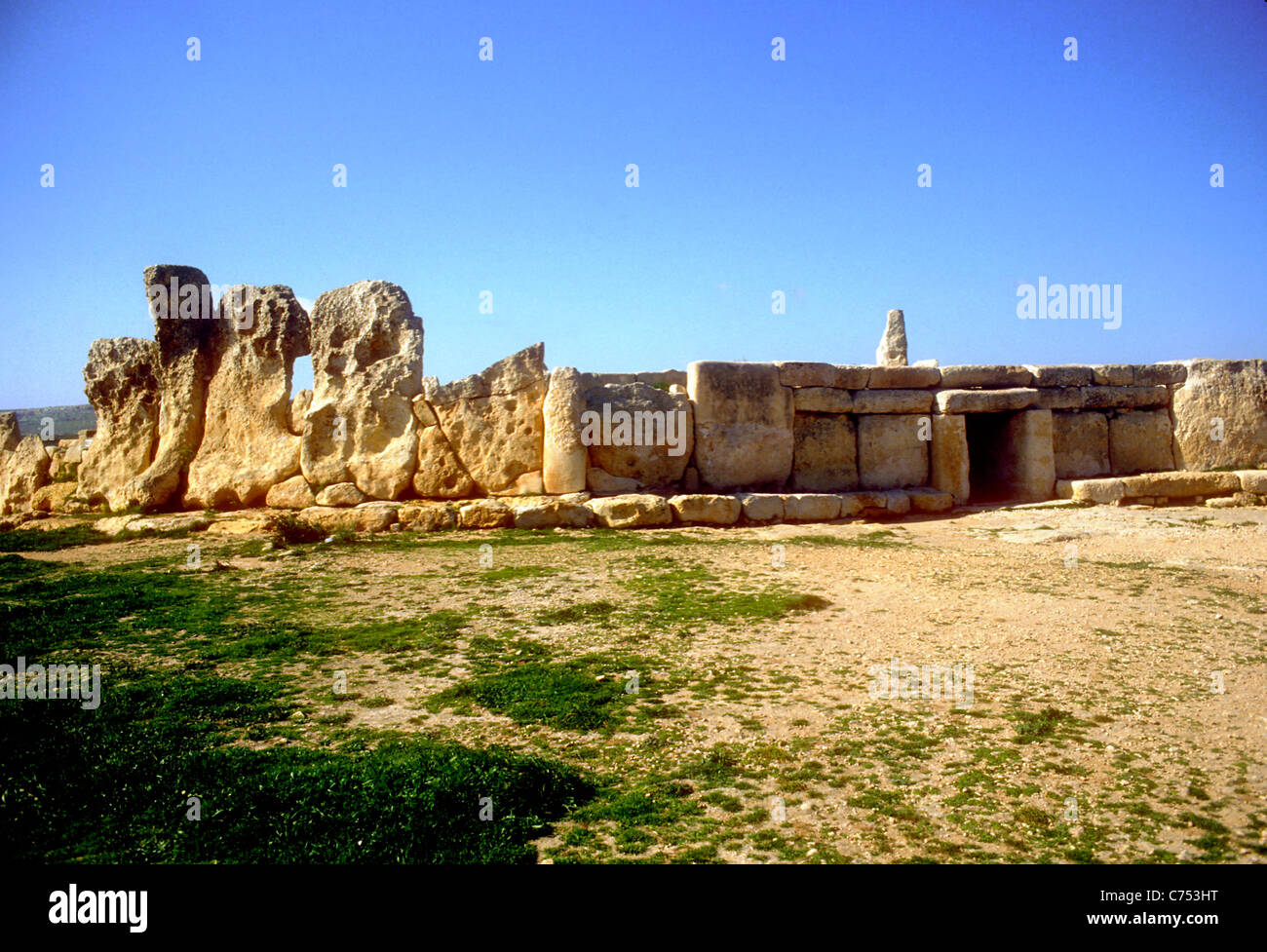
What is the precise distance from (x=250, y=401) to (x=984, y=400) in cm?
1215

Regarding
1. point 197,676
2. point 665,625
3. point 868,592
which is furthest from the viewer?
point 868,592

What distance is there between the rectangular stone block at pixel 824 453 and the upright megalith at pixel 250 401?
8188 millimetres

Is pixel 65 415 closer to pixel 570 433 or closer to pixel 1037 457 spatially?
pixel 570 433

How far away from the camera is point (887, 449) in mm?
13773

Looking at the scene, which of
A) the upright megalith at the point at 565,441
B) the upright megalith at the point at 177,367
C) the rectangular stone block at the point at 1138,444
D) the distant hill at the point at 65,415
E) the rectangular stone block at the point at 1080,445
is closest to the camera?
the upright megalith at the point at 565,441

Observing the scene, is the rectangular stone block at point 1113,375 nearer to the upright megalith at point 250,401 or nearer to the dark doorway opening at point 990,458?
the dark doorway opening at point 990,458

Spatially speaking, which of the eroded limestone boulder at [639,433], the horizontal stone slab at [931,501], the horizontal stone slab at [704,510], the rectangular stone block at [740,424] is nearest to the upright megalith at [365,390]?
the eroded limestone boulder at [639,433]

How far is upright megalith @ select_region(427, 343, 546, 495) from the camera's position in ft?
41.9

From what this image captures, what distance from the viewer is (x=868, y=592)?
7887 mm

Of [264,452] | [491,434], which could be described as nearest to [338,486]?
[264,452]

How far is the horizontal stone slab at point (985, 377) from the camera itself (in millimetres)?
14078
